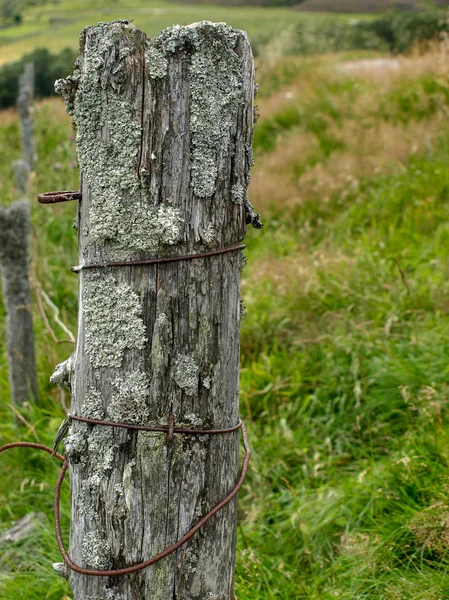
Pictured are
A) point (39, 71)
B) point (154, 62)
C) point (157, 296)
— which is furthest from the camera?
point (39, 71)

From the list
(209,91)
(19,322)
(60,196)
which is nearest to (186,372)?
(60,196)

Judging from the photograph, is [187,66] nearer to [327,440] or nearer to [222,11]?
[327,440]

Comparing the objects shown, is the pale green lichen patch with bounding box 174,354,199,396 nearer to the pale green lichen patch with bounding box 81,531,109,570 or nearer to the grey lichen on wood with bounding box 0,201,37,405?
the pale green lichen patch with bounding box 81,531,109,570

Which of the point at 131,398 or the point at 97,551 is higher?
the point at 131,398

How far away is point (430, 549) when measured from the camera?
8.14 feet

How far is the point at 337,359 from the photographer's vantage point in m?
4.16

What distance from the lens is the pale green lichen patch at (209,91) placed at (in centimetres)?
155

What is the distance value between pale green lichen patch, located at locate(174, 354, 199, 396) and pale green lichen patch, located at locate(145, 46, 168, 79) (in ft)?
2.53

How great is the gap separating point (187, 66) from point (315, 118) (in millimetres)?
8542

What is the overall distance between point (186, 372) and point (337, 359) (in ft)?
8.71

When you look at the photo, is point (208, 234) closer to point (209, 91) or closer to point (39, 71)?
point (209, 91)

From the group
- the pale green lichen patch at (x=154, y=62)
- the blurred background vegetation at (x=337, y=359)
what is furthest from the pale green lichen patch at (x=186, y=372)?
the blurred background vegetation at (x=337, y=359)

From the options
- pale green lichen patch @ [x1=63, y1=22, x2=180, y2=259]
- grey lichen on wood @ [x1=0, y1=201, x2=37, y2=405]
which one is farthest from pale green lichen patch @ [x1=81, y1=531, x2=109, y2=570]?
grey lichen on wood @ [x1=0, y1=201, x2=37, y2=405]

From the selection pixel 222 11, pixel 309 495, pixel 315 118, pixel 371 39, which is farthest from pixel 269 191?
pixel 371 39
